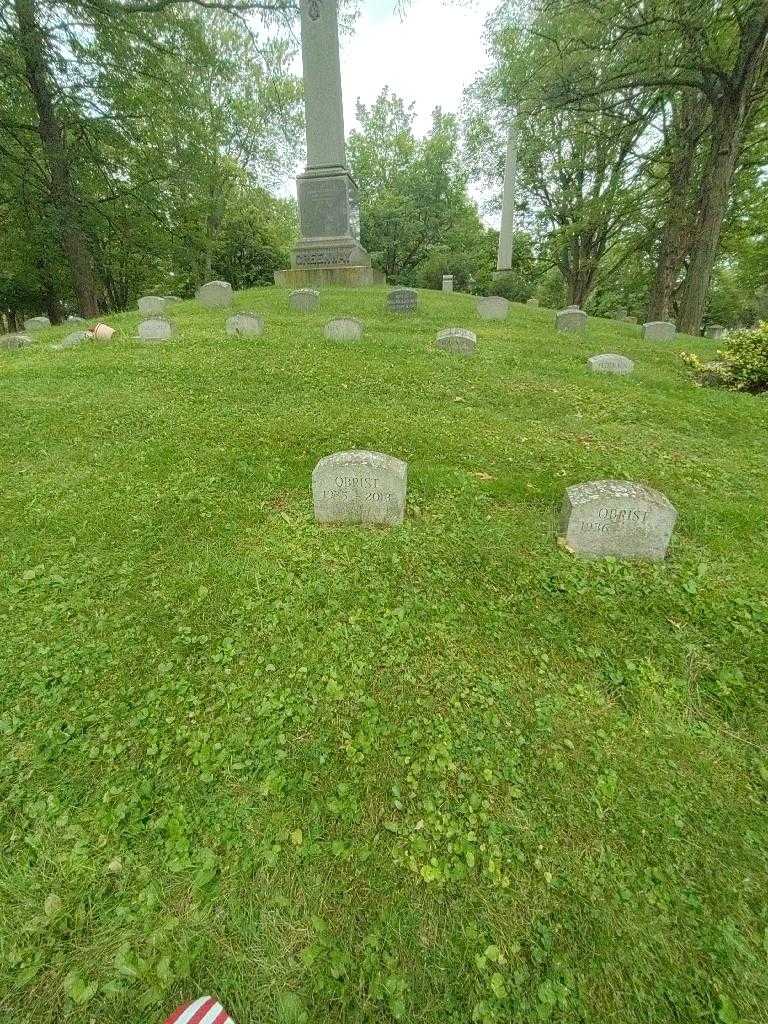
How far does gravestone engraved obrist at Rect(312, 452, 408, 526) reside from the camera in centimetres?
371

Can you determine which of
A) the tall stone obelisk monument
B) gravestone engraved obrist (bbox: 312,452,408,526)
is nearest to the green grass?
gravestone engraved obrist (bbox: 312,452,408,526)

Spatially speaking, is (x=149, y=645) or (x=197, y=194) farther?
(x=197, y=194)

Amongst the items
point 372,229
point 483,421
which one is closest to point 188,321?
point 483,421

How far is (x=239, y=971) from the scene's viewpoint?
1.65m

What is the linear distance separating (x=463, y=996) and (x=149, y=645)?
2377 millimetres

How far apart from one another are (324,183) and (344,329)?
789 cm

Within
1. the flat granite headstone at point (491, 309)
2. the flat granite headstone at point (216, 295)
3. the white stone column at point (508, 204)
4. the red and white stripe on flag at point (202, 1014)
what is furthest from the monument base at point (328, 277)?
the red and white stripe on flag at point (202, 1014)

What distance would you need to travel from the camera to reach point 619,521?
11.3 feet

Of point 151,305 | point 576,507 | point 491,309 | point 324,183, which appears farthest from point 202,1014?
point 324,183

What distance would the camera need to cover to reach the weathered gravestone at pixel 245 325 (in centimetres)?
893

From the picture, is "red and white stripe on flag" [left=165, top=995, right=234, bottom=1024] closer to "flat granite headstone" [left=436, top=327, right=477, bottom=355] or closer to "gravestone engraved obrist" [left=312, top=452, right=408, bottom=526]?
"gravestone engraved obrist" [left=312, top=452, right=408, bottom=526]

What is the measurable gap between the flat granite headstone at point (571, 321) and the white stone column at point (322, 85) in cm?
837

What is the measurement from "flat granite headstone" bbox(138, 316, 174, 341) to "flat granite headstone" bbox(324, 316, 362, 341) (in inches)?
127

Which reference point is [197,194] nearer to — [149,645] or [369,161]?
[369,161]
